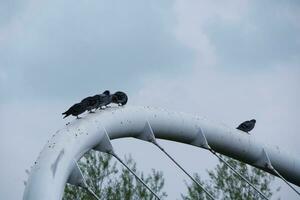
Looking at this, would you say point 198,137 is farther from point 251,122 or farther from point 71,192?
point 71,192

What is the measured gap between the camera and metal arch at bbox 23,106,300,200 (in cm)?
1186

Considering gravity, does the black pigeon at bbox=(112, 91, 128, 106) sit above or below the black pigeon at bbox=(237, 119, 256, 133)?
above

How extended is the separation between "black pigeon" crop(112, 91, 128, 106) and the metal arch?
0.50 feet

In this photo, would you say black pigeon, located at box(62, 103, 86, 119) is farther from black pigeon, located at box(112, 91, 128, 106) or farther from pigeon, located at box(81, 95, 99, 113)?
black pigeon, located at box(112, 91, 128, 106)

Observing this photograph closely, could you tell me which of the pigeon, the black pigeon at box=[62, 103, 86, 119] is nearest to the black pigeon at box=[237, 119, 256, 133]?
the pigeon

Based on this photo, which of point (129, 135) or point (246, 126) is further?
point (246, 126)

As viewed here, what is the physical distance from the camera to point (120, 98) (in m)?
14.8

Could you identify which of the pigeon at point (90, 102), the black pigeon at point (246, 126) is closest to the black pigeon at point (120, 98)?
the pigeon at point (90, 102)

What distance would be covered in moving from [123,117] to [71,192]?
46.4 feet

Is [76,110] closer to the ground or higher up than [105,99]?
closer to the ground

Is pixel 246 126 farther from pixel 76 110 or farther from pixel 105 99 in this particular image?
pixel 76 110

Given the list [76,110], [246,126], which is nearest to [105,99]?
[76,110]

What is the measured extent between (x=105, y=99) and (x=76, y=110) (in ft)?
3.55

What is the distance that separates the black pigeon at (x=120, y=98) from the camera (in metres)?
14.7
